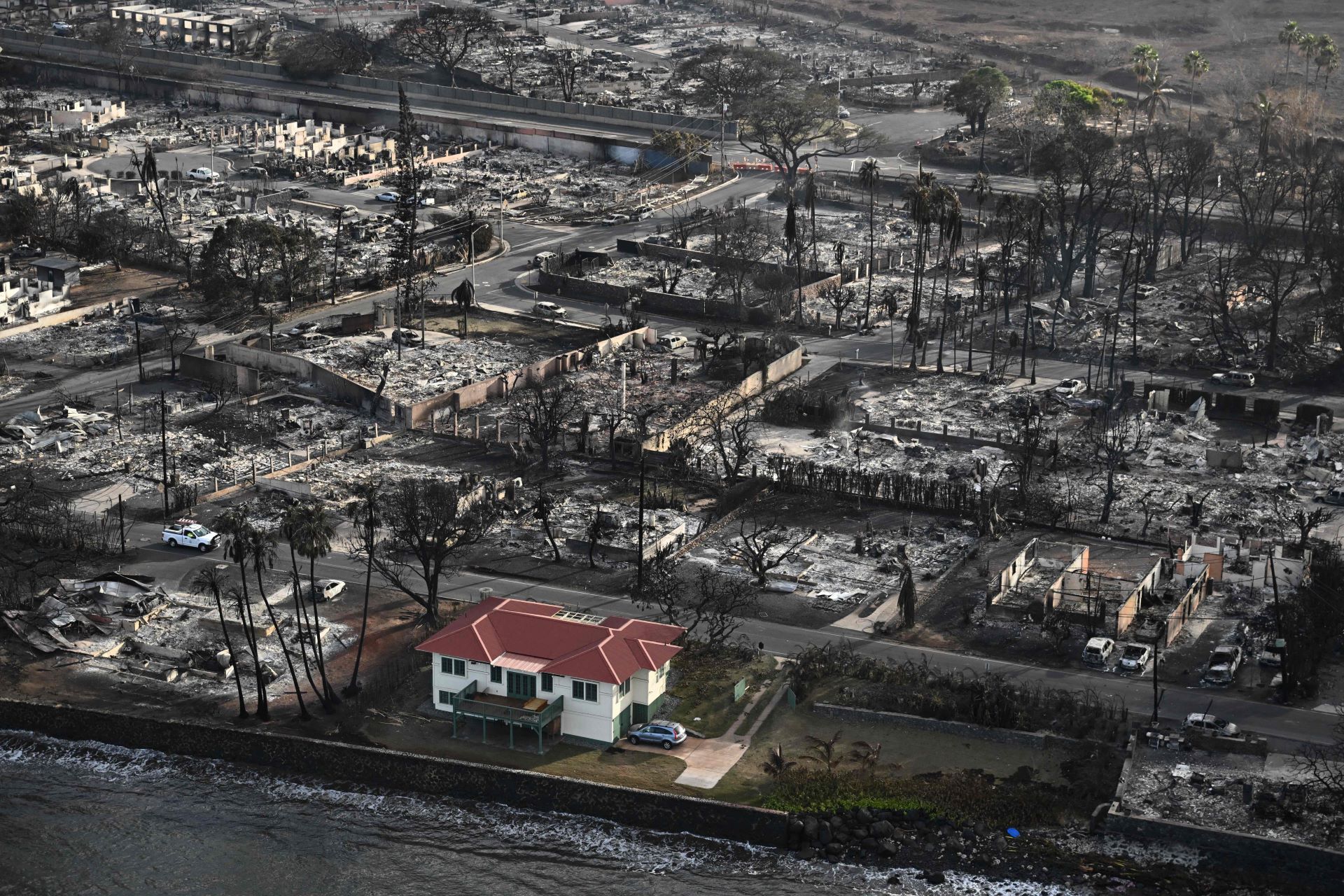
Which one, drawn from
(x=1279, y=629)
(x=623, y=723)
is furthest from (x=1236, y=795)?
(x=623, y=723)

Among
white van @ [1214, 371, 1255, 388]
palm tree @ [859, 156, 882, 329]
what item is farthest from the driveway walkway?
palm tree @ [859, 156, 882, 329]

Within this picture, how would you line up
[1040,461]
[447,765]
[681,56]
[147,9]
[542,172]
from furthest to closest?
[147,9], [681,56], [542,172], [1040,461], [447,765]

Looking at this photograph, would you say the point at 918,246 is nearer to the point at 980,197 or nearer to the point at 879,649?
the point at 980,197

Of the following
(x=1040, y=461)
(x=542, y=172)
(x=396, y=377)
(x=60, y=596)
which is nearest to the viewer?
(x=60, y=596)

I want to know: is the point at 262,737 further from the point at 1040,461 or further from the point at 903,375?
the point at 903,375

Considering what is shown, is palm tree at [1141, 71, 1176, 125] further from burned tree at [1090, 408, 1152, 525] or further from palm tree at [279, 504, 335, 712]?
palm tree at [279, 504, 335, 712]

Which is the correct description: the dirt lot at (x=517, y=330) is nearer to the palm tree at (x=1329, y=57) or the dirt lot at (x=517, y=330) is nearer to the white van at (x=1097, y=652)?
the white van at (x=1097, y=652)

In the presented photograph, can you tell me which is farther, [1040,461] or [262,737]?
[1040,461]

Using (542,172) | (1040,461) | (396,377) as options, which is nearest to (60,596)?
(396,377)
